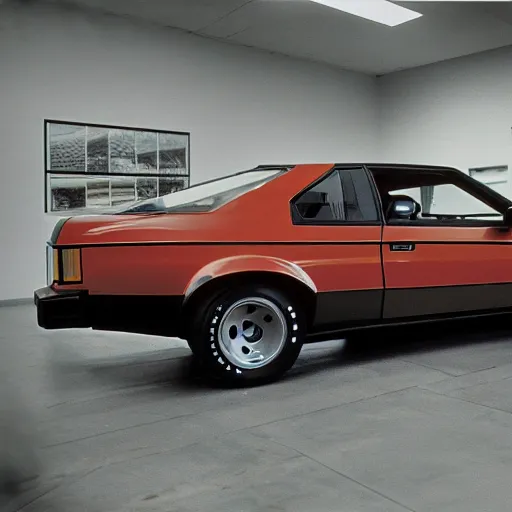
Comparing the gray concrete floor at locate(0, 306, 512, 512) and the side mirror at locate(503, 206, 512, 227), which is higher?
the side mirror at locate(503, 206, 512, 227)

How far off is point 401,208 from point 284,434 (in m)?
1.82

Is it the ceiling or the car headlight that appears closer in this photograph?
the car headlight

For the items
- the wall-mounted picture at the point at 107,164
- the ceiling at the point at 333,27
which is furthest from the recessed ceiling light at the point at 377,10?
the wall-mounted picture at the point at 107,164

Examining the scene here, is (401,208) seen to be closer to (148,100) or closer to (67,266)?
(67,266)

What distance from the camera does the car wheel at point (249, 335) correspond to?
318cm

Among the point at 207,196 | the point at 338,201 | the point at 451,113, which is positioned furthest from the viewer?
the point at 451,113

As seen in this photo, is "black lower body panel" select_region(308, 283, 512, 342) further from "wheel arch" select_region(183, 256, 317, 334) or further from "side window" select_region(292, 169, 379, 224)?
"side window" select_region(292, 169, 379, 224)

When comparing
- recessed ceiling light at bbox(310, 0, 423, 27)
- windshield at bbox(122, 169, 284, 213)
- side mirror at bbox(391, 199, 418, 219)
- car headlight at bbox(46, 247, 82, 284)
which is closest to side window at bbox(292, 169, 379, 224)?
side mirror at bbox(391, 199, 418, 219)

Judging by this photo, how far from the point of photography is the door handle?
3646 millimetres

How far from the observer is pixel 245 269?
324cm

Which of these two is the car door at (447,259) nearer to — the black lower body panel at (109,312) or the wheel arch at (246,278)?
the wheel arch at (246,278)

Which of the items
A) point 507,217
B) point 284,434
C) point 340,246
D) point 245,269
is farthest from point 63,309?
point 507,217

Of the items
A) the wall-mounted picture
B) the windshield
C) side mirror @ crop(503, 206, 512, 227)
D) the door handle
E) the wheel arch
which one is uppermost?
the wall-mounted picture

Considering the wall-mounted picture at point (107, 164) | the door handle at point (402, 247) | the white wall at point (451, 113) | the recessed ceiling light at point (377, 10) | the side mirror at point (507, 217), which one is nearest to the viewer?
the door handle at point (402, 247)
